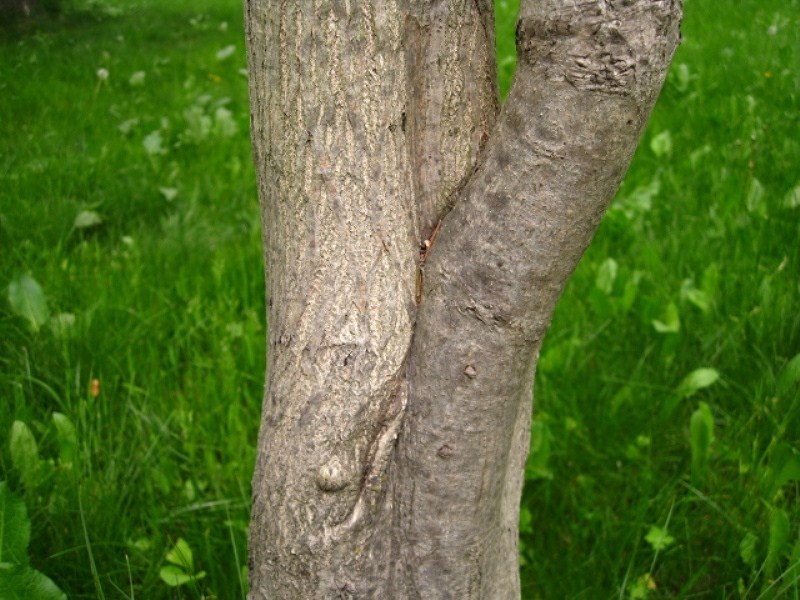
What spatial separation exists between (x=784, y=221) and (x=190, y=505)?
196cm

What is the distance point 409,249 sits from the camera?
3.39 ft

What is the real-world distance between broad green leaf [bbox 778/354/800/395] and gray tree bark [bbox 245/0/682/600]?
3.31 ft

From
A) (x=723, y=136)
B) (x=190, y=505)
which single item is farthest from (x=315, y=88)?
(x=723, y=136)

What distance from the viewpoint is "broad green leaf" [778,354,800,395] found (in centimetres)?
179

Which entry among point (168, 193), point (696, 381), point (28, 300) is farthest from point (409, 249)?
point (168, 193)

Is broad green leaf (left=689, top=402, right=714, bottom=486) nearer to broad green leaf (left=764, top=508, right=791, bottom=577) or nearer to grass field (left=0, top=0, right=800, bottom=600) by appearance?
grass field (left=0, top=0, right=800, bottom=600)

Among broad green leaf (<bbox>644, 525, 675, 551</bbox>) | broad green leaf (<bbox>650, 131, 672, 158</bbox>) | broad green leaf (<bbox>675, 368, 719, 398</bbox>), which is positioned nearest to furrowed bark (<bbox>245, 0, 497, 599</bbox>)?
broad green leaf (<bbox>644, 525, 675, 551</bbox>)

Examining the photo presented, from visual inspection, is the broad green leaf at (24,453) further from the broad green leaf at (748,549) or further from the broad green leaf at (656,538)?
the broad green leaf at (748,549)

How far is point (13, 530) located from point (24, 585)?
12cm

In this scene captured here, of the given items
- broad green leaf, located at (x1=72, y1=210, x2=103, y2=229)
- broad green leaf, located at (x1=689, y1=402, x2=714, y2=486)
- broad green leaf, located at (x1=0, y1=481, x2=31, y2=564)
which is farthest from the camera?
broad green leaf, located at (x1=72, y1=210, x2=103, y2=229)

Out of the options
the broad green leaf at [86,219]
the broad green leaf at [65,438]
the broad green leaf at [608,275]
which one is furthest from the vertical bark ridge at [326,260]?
the broad green leaf at [86,219]

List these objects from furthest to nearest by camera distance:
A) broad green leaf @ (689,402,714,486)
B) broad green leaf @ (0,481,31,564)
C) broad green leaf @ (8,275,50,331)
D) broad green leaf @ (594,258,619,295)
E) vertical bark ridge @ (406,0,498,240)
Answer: broad green leaf @ (594,258,619,295)
broad green leaf @ (8,275,50,331)
broad green leaf @ (689,402,714,486)
broad green leaf @ (0,481,31,564)
vertical bark ridge @ (406,0,498,240)

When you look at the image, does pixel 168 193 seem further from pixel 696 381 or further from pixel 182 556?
pixel 696 381

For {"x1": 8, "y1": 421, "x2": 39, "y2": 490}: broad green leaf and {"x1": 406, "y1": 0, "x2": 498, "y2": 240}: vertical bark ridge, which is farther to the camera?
{"x1": 8, "y1": 421, "x2": 39, "y2": 490}: broad green leaf
